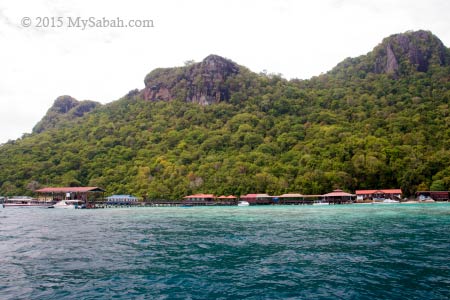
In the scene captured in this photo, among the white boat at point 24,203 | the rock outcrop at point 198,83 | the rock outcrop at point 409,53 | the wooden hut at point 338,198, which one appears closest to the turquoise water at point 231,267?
the wooden hut at point 338,198

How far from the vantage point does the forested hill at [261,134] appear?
311ft

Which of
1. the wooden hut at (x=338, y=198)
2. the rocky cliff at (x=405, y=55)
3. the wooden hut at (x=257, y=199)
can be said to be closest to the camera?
the wooden hut at (x=338, y=198)

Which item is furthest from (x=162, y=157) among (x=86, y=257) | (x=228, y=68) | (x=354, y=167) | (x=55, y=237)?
(x=86, y=257)

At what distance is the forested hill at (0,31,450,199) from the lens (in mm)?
94938

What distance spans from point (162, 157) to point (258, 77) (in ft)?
276

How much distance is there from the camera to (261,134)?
130 metres

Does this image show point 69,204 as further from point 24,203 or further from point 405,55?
point 405,55

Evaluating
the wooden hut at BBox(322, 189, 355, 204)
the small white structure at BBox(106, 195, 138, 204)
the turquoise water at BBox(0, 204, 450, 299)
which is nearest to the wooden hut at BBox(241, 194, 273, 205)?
the wooden hut at BBox(322, 189, 355, 204)

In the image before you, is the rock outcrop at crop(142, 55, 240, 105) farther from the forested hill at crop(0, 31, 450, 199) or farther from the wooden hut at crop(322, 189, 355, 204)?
the wooden hut at crop(322, 189, 355, 204)

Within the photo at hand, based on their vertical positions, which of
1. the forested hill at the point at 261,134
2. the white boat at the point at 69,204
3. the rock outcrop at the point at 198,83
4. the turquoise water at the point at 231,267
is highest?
the rock outcrop at the point at 198,83

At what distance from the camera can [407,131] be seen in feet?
344

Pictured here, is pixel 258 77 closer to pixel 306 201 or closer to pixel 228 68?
pixel 228 68

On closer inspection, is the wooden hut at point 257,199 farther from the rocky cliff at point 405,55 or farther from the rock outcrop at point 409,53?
the rock outcrop at point 409,53

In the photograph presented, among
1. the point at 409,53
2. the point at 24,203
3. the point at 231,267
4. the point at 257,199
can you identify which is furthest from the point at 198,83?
the point at 231,267
